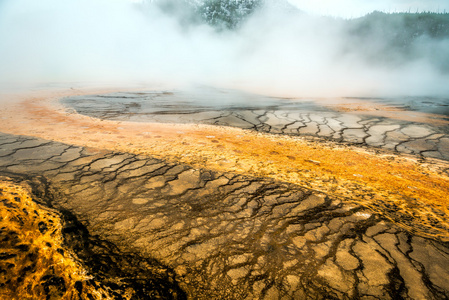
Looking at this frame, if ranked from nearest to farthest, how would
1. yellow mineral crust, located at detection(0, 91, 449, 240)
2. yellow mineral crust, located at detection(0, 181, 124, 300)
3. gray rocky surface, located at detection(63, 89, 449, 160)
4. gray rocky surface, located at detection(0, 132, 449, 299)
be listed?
1. yellow mineral crust, located at detection(0, 181, 124, 300)
2. gray rocky surface, located at detection(0, 132, 449, 299)
3. yellow mineral crust, located at detection(0, 91, 449, 240)
4. gray rocky surface, located at detection(63, 89, 449, 160)

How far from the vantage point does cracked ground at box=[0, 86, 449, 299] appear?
1.31m

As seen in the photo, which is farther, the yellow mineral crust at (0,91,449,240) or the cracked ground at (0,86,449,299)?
the yellow mineral crust at (0,91,449,240)

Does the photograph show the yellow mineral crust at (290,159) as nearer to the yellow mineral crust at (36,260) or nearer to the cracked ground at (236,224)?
the cracked ground at (236,224)

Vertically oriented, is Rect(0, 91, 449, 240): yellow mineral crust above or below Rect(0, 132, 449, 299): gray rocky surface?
above

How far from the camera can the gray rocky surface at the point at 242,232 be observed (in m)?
1.30

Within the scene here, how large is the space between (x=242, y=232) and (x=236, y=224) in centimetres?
9

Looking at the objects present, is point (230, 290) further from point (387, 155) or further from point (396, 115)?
point (396, 115)

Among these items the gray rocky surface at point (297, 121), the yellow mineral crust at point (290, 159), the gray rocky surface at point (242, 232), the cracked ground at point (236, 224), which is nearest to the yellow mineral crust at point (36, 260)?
the cracked ground at point (236, 224)

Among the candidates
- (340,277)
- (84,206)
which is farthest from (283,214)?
(84,206)

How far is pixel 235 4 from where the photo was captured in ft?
192

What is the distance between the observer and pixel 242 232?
5.44 ft

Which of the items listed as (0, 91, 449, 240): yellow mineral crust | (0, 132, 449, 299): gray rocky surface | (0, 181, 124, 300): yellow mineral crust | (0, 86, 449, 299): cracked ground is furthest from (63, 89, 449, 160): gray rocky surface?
(0, 181, 124, 300): yellow mineral crust

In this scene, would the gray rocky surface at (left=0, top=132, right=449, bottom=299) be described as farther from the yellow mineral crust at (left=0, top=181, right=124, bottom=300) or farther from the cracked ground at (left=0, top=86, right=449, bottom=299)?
the yellow mineral crust at (left=0, top=181, right=124, bottom=300)

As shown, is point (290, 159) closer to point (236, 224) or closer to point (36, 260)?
point (236, 224)
